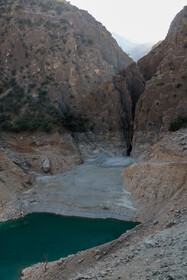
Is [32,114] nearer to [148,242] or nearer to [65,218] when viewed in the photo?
[65,218]

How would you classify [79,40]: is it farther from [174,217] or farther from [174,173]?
[174,217]

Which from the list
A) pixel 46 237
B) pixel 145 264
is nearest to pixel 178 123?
pixel 46 237

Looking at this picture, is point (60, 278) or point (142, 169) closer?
point (60, 278)

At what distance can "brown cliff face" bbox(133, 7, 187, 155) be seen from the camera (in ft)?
111

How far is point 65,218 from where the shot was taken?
22453mm

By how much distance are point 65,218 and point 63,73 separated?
93.9 ft

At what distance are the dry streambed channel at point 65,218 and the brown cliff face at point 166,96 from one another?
7767 millimetres

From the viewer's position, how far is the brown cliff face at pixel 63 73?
138 feet

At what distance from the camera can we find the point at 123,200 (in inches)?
905

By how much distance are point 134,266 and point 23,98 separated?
117ft

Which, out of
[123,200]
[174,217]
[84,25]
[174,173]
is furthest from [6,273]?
[84,25]

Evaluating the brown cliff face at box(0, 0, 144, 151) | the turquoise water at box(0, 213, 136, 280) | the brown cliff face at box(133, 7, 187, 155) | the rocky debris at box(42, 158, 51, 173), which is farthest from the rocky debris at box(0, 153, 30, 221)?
the brown cliff face at box(133, 7, 187, 155)

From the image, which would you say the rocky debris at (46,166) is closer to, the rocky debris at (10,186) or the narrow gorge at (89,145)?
the narrow gorge at (89,145)

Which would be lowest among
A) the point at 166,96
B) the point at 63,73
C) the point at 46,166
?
the point at 46,166
